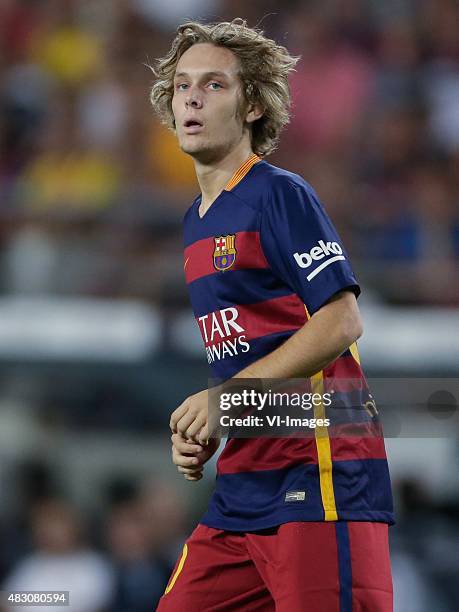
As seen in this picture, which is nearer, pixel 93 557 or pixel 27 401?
pixel 93 557

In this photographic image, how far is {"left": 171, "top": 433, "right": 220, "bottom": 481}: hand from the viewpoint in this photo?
3.41 metres

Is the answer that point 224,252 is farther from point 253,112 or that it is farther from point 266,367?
point 253,112

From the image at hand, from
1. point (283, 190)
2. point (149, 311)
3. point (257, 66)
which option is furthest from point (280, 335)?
point (149, 311)

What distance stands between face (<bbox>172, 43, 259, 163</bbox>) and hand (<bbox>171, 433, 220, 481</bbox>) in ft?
2.93

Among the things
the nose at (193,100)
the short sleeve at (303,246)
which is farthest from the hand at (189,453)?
the nose at (193,100)

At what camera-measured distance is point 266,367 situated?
3307 mm

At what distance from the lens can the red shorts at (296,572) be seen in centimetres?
329

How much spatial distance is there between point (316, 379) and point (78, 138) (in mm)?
6255

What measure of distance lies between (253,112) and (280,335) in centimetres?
82

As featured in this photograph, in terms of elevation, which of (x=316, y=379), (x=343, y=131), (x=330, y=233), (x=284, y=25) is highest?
(x=284, y=25)

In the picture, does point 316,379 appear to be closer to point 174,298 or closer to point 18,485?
point 174,298

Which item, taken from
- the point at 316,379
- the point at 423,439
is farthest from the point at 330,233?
the point at 423,439

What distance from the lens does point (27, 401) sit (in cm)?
786

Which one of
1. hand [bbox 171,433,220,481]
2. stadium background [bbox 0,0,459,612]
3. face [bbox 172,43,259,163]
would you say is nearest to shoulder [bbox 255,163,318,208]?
face [bbox 172,43,259,163]
